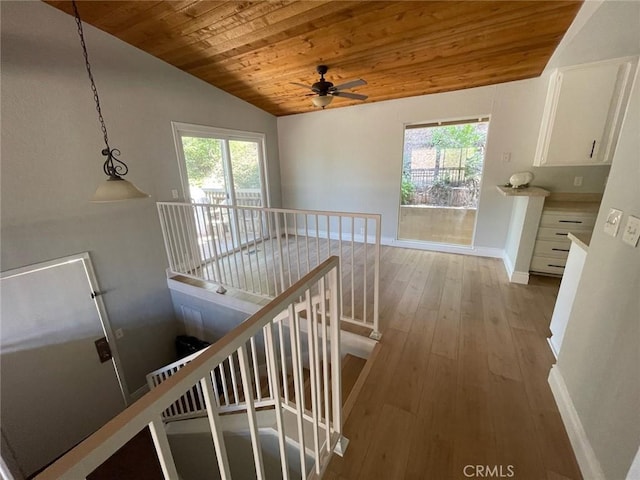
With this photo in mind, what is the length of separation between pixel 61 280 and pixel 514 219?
18.0 ft

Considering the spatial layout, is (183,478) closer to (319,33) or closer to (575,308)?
(575,308)

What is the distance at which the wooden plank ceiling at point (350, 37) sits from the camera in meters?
2.28

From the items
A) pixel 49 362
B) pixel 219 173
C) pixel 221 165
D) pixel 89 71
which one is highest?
pixel 89 71

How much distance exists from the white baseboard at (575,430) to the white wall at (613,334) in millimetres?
31

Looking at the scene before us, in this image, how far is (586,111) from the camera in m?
2.68

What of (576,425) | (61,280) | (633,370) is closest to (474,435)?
(576,425)

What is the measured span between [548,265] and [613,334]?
242 centimetres

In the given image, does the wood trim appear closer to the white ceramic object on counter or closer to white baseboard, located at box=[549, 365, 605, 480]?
white baseboard, located at box=[549, 365, 605, 480]

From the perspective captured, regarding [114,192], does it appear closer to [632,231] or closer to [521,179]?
[632,231]

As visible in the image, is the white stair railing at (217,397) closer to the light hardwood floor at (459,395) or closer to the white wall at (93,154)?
the light hardwood floor at (459,395)

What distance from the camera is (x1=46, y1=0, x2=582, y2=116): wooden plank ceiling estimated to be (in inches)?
89.9

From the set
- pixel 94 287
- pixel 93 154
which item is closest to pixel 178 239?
pixel 94 287

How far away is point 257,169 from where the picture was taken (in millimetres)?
5055

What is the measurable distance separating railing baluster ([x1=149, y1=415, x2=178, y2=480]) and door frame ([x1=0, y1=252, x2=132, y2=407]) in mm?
3041
